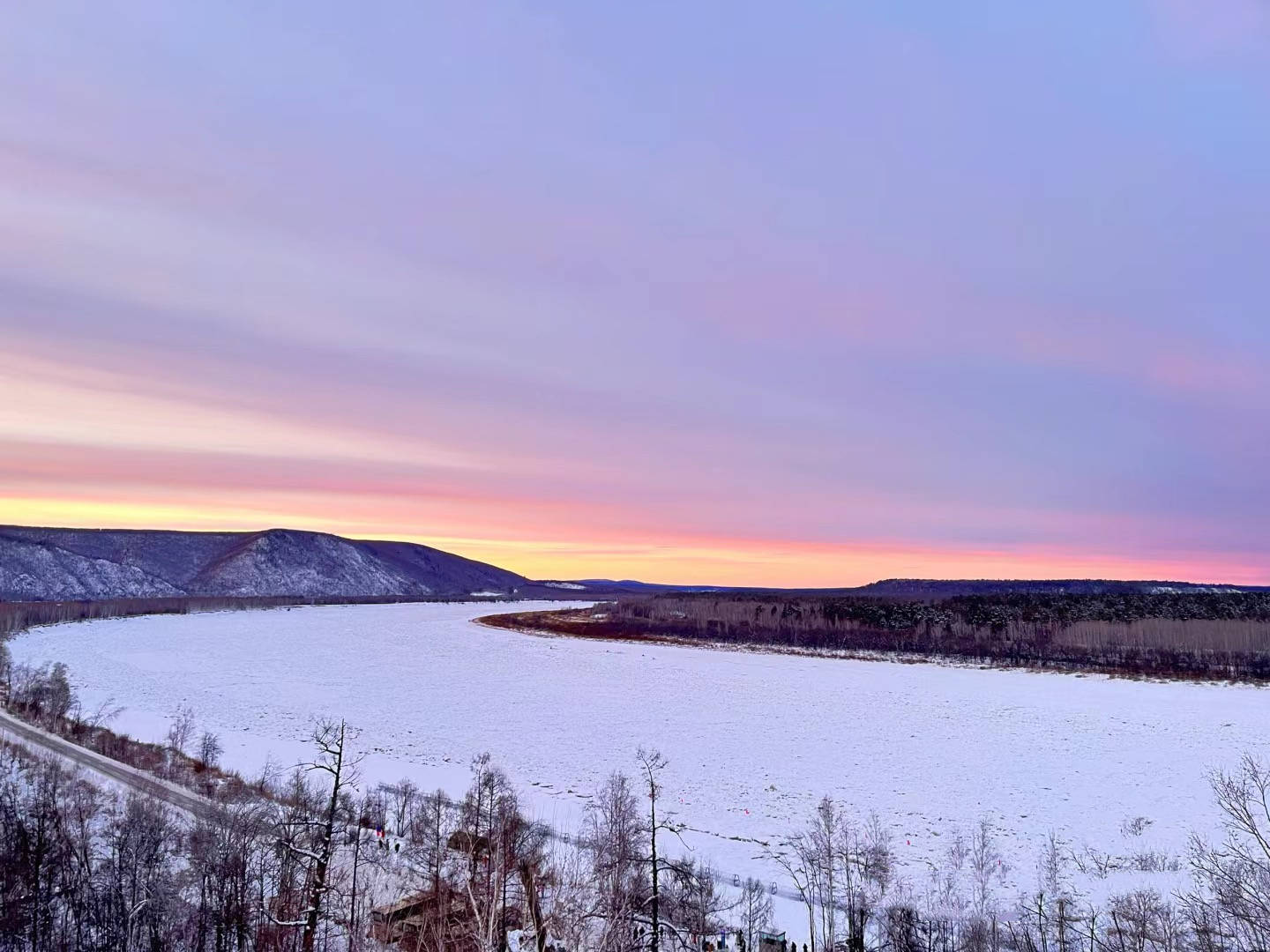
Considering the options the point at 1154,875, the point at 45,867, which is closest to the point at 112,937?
the point at 45,867

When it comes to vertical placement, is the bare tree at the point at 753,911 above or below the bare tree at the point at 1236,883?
below

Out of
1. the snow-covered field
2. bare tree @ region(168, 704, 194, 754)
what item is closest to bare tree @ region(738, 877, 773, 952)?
the snow-covered field

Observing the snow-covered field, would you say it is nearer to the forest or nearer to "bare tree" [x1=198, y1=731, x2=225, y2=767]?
"bare tree" [x1=198, y1=731, x2=225, y2=767]

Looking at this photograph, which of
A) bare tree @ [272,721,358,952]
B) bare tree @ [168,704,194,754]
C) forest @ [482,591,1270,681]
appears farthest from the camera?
forest @ [482,591,1270,681]

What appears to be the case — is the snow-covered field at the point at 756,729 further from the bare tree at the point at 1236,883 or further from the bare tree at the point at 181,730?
the bare tree at the point at 1236,883

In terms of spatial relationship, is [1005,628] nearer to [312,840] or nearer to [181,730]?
[181,730]

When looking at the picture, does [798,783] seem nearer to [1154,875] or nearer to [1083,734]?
[1154,875]

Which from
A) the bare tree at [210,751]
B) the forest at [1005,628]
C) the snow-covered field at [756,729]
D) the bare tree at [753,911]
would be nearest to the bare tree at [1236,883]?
the snow-covered field at [756,729]

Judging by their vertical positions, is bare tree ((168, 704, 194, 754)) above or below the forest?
below
